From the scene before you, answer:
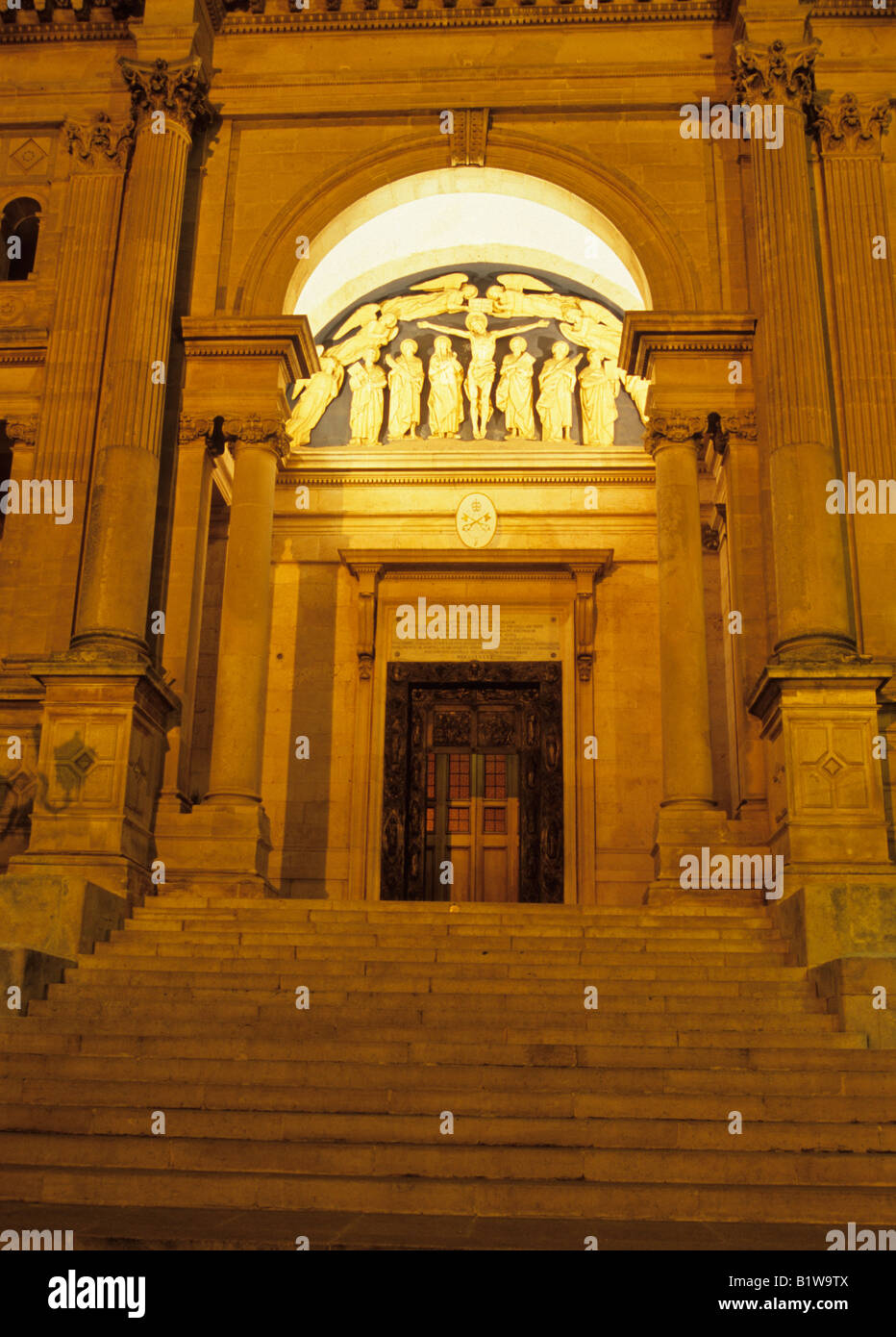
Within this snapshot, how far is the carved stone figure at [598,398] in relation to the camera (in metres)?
21.2

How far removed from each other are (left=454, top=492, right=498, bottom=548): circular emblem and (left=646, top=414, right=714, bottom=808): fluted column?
5.12 metres

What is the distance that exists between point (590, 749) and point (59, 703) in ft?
28.5

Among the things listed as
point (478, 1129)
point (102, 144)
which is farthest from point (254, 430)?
point (478, 1129)

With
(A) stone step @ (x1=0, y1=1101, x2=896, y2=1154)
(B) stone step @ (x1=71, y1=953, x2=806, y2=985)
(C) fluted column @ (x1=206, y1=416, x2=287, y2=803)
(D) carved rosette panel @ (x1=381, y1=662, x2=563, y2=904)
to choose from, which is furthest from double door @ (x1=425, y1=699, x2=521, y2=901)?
(A) stone step @ (x1=0, y1=1101, x2=896, y2=1154)

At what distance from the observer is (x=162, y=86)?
16.6 metres

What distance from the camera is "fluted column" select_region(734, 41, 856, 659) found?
A: 1362cm

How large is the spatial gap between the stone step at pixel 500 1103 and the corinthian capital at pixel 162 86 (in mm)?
12863

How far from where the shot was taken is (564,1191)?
285 inches

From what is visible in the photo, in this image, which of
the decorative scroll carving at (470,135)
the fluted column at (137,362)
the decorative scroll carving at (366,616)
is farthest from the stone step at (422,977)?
the decorative scroll carving at (470,135)

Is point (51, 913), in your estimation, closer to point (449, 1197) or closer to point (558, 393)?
point (449, 1197)

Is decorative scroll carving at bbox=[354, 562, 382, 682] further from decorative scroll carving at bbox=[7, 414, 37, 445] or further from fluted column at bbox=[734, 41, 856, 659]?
fluted column at bbox=[734, 41, 856, 659]

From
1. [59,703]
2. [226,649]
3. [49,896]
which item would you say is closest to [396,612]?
[226,649]

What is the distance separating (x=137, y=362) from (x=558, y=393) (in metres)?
8.10
